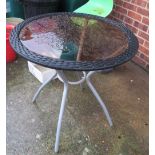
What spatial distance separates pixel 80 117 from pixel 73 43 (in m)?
0.83

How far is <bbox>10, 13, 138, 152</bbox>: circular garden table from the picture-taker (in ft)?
5.29

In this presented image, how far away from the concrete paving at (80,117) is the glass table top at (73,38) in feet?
2.68

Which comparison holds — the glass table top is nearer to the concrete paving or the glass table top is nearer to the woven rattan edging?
the woven rattan edging

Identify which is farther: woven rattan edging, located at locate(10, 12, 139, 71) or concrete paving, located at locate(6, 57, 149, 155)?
concrete paving, located at locate(6, 57, 149, 155)

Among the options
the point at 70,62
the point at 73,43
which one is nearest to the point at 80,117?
the point at 73,43

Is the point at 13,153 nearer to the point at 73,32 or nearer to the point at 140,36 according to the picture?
the point at 73,32

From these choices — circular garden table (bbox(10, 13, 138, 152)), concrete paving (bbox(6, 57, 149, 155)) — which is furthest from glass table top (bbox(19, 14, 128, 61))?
concrete paving (bbox(6, 57, 149, 155))

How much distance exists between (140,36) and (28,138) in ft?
6.29

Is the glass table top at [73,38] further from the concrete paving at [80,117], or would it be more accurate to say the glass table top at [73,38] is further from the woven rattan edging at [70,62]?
the concrete paving at [80,117]

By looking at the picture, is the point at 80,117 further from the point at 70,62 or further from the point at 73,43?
the point at 70,62

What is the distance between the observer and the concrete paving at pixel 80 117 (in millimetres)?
2090

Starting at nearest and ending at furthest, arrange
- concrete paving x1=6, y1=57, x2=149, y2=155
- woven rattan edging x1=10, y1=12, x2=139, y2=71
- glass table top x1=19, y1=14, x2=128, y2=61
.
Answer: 1. woven rattan edging x1=10, y1=12, x2=139, y2=71
2. glass table top x1=19, y1=14, x2=128, y2=61
3. concrete paving x1=6, y1=57, x2=149, y2=155

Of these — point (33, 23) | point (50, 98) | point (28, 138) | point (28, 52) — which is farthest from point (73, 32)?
point (28, 138)

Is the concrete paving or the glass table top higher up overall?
the glass table top
